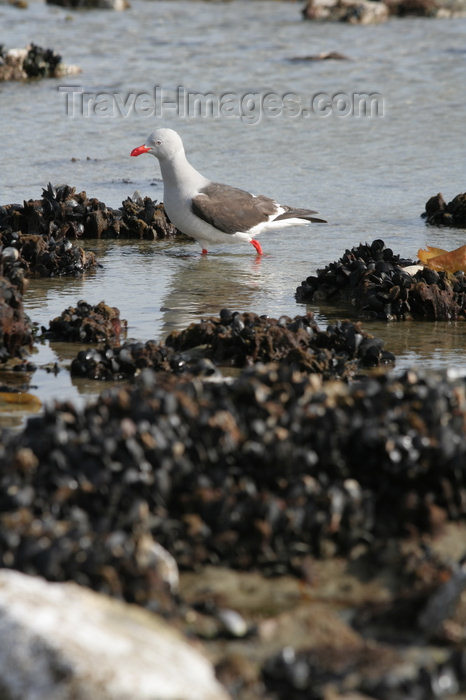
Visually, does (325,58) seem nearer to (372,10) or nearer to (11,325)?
(372,10)

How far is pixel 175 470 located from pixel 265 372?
2.71ft

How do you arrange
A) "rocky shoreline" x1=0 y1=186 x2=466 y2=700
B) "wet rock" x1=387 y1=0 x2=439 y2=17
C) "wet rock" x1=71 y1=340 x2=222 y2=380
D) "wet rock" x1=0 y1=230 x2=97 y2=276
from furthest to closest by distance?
1. "wet rock" x1=387 y1=0 x2=439 y2=17
2. "wet rock" x1=0 y1=230 x2=97 y2=276
3. "wet rock" x1=71 y1=340 x2=222 y2=380
4. "rocky shoreline" x1=0 y1=186 x2=466 y2=700

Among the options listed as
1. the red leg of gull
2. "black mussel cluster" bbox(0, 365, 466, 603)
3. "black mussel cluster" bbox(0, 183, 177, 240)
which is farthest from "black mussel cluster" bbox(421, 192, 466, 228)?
"black mussel cluster" bbox(0, 365, 466, 603)

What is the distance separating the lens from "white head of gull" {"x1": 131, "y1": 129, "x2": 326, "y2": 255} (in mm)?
10266

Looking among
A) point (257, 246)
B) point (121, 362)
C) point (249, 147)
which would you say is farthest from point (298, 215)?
point (121, 362)

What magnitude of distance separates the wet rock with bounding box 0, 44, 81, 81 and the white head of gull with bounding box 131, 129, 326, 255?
10.0 metres

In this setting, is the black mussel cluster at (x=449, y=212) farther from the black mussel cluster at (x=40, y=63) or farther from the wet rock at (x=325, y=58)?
the wet rock at (x=325, y=58)

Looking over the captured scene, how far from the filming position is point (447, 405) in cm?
474

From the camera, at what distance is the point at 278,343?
7.01 m

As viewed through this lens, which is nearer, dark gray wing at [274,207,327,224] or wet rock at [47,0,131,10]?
dark gray wing at [274,207,327,224]

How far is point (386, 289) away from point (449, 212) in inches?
122

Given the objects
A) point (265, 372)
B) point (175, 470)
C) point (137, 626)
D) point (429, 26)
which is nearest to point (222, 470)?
point (175, 470)

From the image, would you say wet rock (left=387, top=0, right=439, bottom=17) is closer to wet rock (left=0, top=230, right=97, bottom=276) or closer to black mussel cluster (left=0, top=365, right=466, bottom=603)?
wet rock (left=0, top=230, right=97, bottom=276)

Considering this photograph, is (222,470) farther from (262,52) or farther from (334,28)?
(334,28)
